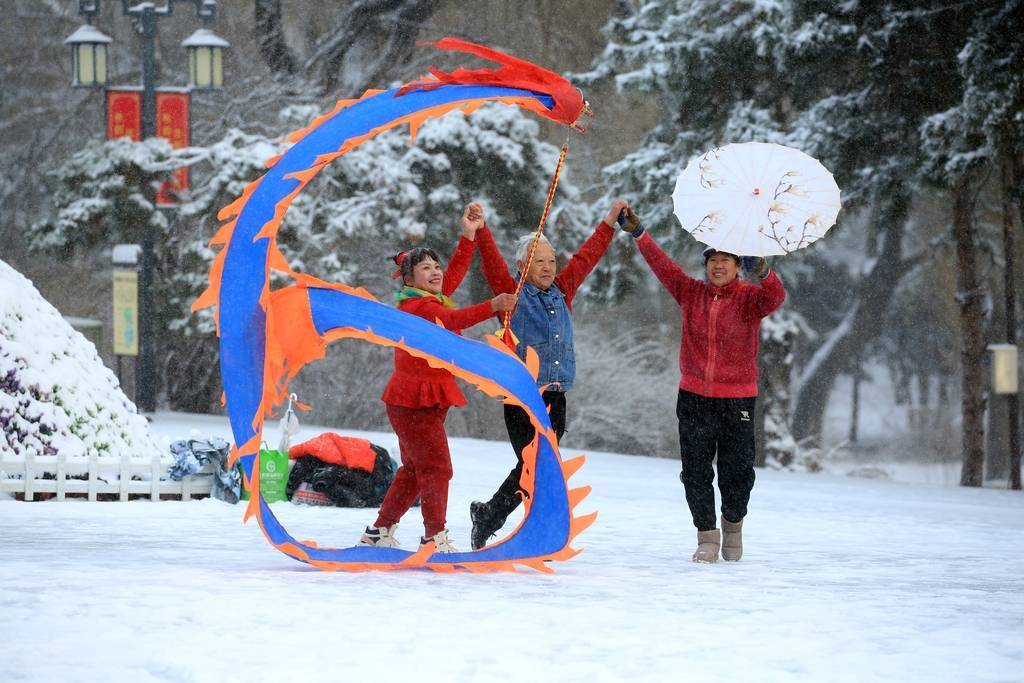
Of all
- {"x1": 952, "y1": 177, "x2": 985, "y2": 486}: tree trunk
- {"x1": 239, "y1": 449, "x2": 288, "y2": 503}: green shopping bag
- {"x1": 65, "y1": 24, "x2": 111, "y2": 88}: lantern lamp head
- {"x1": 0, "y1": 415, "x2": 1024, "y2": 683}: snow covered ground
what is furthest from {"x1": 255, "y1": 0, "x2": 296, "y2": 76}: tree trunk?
{"x1": 0, "y1": 415, "x2": 1024, "y2": 683}: snow covered ground

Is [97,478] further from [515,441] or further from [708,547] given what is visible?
[708,547]

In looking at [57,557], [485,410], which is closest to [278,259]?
[57,557]

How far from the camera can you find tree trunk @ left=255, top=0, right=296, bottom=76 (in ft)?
74.5

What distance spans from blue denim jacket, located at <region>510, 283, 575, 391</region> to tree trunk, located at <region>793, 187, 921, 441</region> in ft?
60.5

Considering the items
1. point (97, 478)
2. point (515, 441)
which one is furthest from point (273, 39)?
point (515, 441)

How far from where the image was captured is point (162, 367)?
871 inches

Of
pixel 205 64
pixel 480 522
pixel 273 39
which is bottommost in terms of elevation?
pixel 480 522

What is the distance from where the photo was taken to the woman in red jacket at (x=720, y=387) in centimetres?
703

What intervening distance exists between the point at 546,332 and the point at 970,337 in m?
12.2

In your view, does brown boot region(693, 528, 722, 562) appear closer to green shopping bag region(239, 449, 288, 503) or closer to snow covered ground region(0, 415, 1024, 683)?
snow covered ground region(0, 415, 1024, 683)

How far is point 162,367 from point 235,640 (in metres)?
17.9

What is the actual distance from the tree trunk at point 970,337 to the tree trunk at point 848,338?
22.1ft

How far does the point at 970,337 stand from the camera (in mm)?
18016

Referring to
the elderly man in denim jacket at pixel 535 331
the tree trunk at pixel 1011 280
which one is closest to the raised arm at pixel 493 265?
the elderly man in denim jacket at pixel 535 331
